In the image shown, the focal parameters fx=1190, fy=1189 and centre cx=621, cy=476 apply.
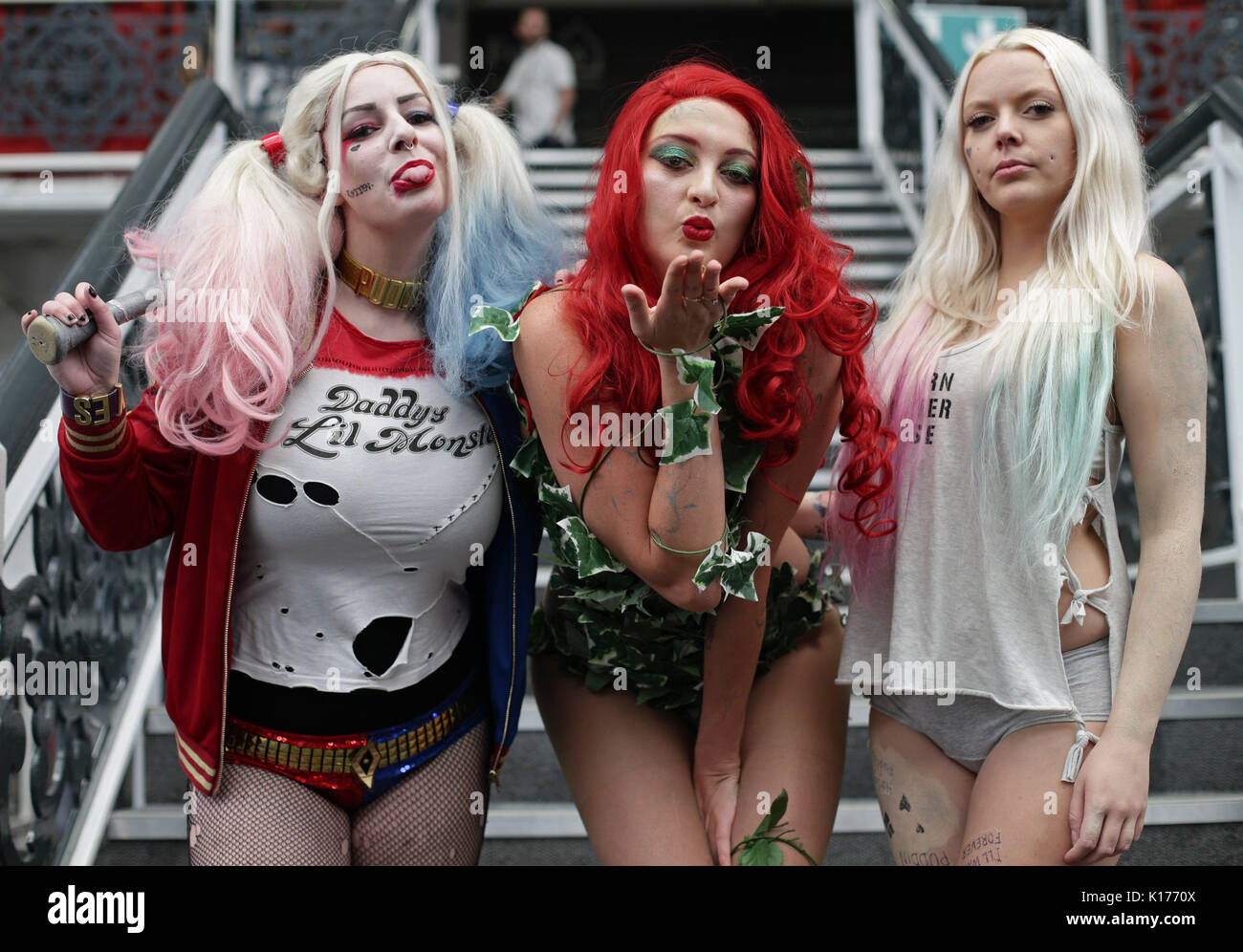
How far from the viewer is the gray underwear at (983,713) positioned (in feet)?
7.18

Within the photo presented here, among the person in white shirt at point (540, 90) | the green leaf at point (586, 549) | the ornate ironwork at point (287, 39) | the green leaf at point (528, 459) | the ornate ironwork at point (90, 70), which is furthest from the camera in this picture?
the person in white shirt at point (540, 90)

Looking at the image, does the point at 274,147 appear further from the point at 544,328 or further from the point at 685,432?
the point at 685,432

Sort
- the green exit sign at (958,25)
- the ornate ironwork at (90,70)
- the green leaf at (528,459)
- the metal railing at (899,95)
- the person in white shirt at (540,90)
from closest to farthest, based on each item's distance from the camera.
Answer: the green leaf at (528,459) < the metal railing at (899,95) < the ornate ironwork at (90,70) < the green exit sign at (958,25) < the person in white shirt at (540,90)

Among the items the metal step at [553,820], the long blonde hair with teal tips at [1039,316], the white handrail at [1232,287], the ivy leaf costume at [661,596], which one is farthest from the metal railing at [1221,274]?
the ivy leaf costume at [661,596]

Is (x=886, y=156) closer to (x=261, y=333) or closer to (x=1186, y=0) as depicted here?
(x=1186, y=0)

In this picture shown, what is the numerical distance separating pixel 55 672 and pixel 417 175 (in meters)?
1.48

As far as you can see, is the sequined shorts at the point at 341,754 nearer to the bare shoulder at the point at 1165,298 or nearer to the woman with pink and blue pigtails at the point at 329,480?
the woman with pink and blue pigtails at the point at 329,480

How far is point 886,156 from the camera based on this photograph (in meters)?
7.30

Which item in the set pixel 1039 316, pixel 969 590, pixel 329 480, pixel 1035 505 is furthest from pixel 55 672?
pixel 1039 316

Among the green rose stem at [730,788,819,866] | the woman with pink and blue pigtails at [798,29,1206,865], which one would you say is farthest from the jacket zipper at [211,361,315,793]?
the woman with pink and blue pigtails at [798,29,1206,865]

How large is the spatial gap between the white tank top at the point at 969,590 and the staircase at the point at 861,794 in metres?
0.66

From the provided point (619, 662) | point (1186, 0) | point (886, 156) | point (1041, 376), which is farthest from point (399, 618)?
point (1186, 0)

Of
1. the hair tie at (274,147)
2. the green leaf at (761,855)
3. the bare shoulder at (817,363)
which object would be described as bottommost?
the green leaf at (761,855)
